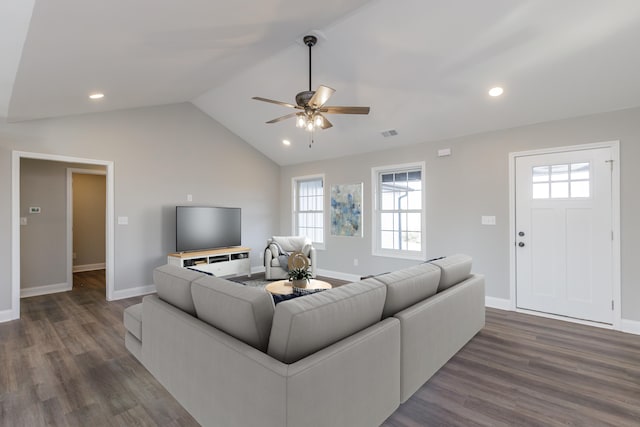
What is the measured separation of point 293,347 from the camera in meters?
1.38

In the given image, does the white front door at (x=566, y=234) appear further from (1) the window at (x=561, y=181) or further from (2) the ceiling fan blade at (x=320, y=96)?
(2) the ceiling fan blade at (x=320, y=96)

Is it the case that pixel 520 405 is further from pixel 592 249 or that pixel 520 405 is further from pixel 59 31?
pixel 59 31

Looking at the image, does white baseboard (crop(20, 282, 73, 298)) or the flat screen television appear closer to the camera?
white baseboard (crop(20, 282, 73, 298))

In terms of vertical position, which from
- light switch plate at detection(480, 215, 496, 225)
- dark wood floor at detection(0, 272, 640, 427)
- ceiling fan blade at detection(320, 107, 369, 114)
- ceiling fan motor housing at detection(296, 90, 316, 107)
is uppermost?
ceiling fan motor housing at detection(296, 90, 316, 107)

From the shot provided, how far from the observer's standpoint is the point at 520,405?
206 centimetres

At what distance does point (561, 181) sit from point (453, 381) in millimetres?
2940

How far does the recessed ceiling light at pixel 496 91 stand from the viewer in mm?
3504

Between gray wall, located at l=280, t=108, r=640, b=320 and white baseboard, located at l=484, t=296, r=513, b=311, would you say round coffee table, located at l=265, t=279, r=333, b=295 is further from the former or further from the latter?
white baseboard, located at l=484, t=296, r=513, b=311

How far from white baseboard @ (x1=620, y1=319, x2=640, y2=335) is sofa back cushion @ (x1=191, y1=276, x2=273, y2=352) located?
4.08 metres

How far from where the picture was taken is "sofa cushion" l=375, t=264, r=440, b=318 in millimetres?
1962

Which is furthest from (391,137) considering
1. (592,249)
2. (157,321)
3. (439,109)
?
(157,321)

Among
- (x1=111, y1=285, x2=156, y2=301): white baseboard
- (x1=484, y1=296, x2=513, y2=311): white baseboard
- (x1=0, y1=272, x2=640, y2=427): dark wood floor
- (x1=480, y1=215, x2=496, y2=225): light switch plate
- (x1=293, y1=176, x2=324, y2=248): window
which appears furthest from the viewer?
(x1=293, y1=176, x2=324, y2=248): window

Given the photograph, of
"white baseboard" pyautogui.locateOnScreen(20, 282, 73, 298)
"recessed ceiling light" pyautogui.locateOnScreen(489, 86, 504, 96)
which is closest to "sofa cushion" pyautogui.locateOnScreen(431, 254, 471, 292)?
"recessed ceiling light" pyautogui.locateOnScreen(489, 86, 504, 96)

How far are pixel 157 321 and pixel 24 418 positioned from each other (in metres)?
0.94
